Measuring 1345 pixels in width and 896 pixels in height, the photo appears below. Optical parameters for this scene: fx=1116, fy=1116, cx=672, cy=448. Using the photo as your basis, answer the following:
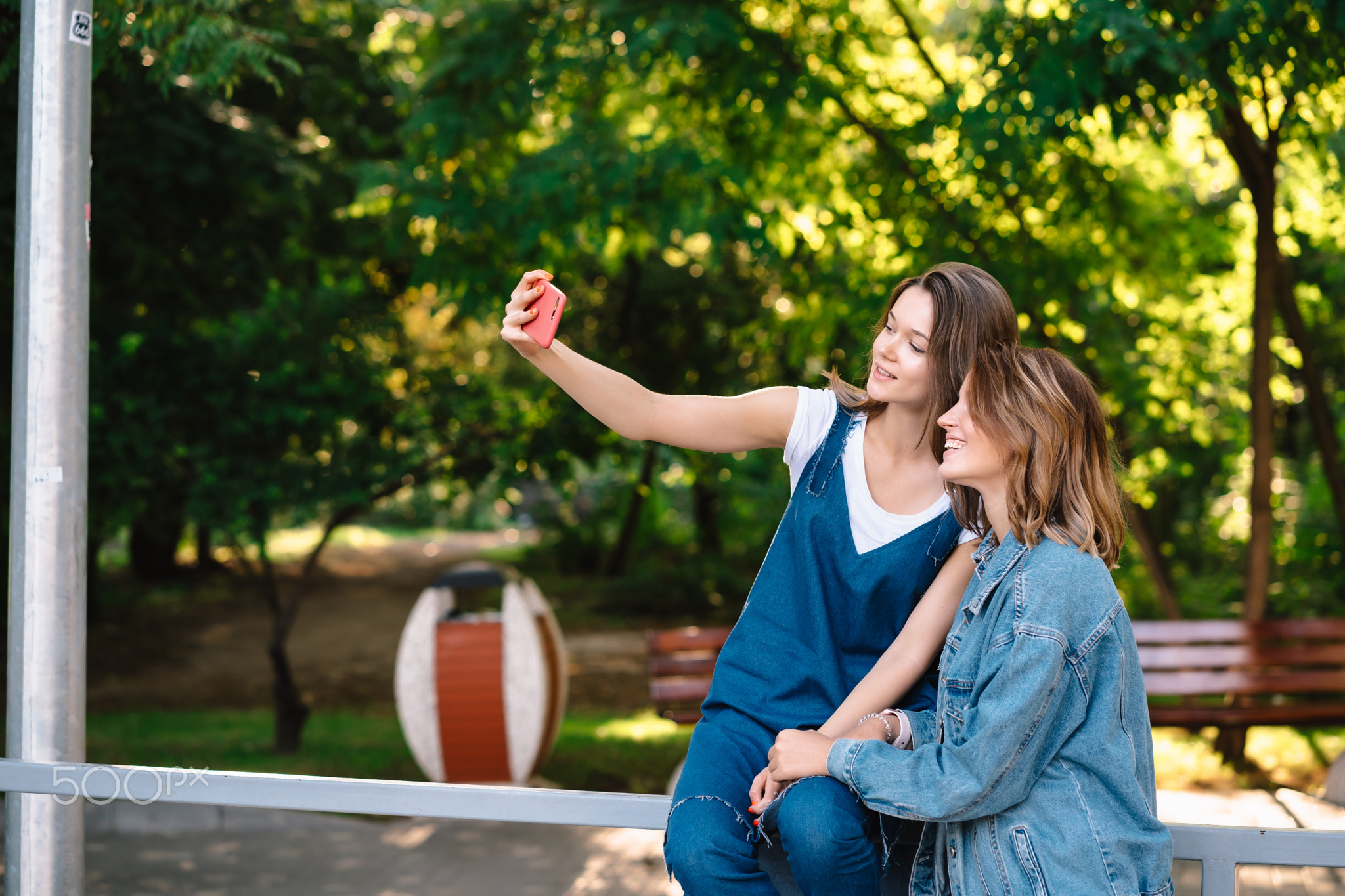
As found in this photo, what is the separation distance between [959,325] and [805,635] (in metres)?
0.64

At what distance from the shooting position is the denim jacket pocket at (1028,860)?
163 cm

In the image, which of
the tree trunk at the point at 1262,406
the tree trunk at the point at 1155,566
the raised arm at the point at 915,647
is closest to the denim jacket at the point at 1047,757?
the raised arm at the point at 915,647

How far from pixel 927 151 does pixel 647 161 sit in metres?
1.91

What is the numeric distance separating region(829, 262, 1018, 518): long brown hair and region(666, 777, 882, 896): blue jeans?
604 mm

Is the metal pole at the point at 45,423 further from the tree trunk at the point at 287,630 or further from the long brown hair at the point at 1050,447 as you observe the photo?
the tree trunk at the point at 287,630

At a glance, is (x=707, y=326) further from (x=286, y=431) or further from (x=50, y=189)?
(x=50, y=189)

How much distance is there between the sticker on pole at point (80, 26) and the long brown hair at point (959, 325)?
5.69 feet

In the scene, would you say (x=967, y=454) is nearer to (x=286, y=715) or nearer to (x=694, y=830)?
(x=694, y=830)

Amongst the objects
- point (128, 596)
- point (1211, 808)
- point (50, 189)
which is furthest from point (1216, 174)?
point (128, 596)

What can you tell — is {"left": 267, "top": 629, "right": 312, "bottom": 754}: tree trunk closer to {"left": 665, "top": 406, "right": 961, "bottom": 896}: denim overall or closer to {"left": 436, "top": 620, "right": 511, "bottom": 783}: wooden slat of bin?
{"left": 436, "top": 620, "right": 511, "bottom": 783}: wooden slat of bin

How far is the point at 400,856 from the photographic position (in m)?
4.49

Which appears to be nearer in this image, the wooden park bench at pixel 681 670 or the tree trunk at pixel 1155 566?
the wooden park bench at pixel 681 670

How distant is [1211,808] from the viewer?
5.03 meters

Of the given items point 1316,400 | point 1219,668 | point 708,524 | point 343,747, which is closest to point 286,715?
point 343,747
